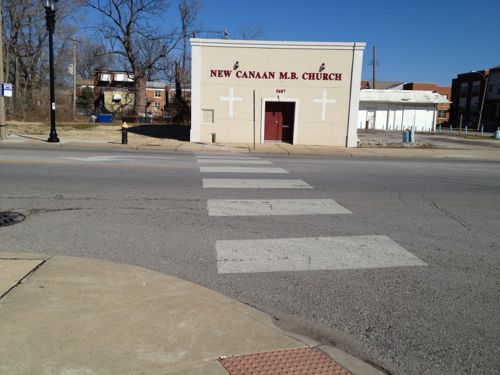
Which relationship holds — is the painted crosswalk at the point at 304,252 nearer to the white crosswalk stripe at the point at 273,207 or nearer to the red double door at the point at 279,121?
the white crosswalk stripe at the point at 273,207

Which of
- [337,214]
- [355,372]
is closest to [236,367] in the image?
[355,372]

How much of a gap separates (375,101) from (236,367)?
53.6 metres

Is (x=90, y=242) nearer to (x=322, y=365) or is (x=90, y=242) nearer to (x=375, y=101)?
(x=322, y=365)

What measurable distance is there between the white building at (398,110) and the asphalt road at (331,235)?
1725 inches

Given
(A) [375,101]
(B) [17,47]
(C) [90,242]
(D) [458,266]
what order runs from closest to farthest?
(D) [458,266]
(C) [90,242]
(B) [17,47]
(A) [375,101]

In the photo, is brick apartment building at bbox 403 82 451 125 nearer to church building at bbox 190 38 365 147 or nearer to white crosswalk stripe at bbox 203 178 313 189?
church building at bbox 190 38 365 147

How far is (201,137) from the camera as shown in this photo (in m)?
24.1

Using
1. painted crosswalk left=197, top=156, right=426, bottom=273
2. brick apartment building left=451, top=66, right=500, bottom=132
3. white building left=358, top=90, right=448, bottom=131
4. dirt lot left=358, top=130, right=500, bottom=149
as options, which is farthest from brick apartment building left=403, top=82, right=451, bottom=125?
painted crosswalk left=197, top=156, right=426, bottom=273

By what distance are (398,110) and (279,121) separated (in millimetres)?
34011

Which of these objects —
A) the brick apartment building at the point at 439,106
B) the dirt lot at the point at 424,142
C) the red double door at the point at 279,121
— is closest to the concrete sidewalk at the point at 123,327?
the red double door at the point at 279,121

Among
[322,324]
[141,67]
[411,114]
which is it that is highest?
[141,67]

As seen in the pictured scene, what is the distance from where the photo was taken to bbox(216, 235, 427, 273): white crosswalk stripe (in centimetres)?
480

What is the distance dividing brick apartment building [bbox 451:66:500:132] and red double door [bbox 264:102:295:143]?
174ft

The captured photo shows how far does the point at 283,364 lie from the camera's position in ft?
9.48
